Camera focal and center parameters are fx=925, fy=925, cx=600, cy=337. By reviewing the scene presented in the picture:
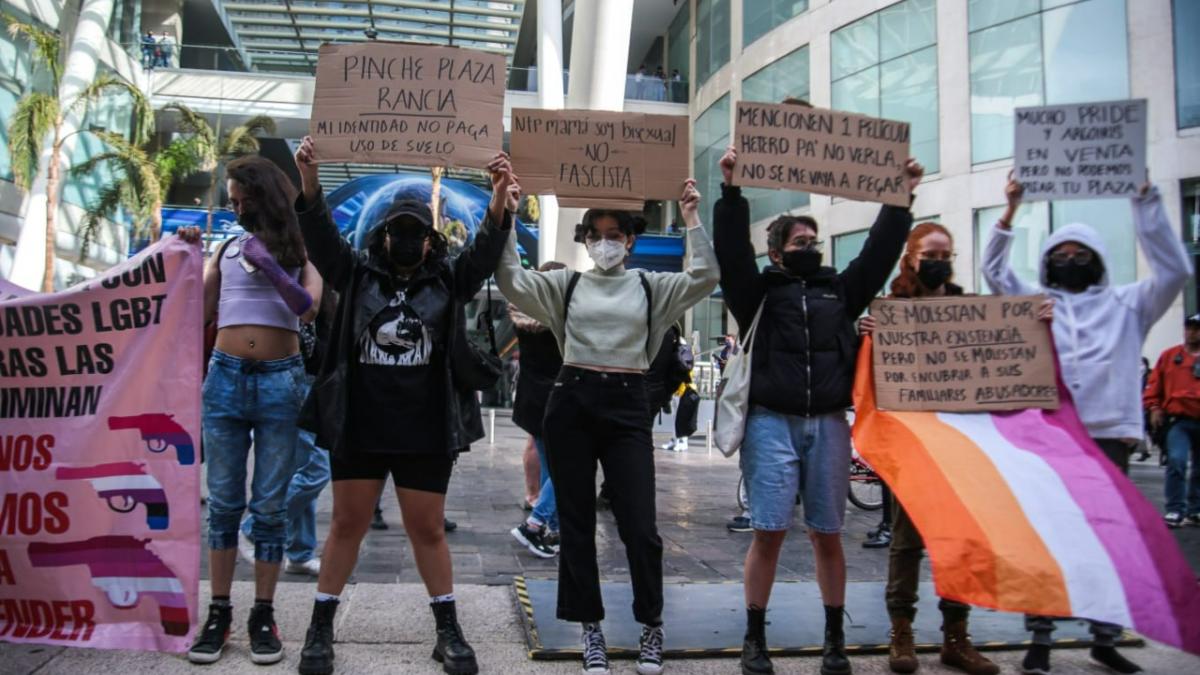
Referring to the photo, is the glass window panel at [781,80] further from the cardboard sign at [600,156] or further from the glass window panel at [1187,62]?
the cardboard sign at [600,156]

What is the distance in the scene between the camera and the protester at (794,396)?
12.0 ft

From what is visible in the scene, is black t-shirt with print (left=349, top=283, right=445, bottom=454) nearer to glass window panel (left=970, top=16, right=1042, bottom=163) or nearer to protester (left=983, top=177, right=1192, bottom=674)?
A: protester (left=983, top=177, right=1192, bottom=674)

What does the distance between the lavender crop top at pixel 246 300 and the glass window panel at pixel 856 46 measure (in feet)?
69.8

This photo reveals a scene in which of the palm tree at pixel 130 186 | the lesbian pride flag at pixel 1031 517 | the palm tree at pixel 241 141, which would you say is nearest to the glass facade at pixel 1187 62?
the lesbian pride flag at pixel 1031 517

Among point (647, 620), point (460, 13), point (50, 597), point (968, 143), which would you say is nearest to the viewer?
point (50, 597)

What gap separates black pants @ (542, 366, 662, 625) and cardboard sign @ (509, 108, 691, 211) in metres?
0.85

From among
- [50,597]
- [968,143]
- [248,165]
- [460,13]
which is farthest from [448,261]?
[460,13]

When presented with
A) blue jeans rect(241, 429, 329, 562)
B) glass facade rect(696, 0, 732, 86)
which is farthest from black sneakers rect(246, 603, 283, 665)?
glass facade rect(696, 0, 732, 86)

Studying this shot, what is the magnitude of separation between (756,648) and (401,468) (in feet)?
5.13

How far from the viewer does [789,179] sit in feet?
13.2

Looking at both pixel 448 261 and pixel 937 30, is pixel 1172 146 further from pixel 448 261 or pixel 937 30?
pixel 448 261

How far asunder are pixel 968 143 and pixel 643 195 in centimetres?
1833

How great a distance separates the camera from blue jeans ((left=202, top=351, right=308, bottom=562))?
3.67 meters

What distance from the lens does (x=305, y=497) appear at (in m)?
4.99
